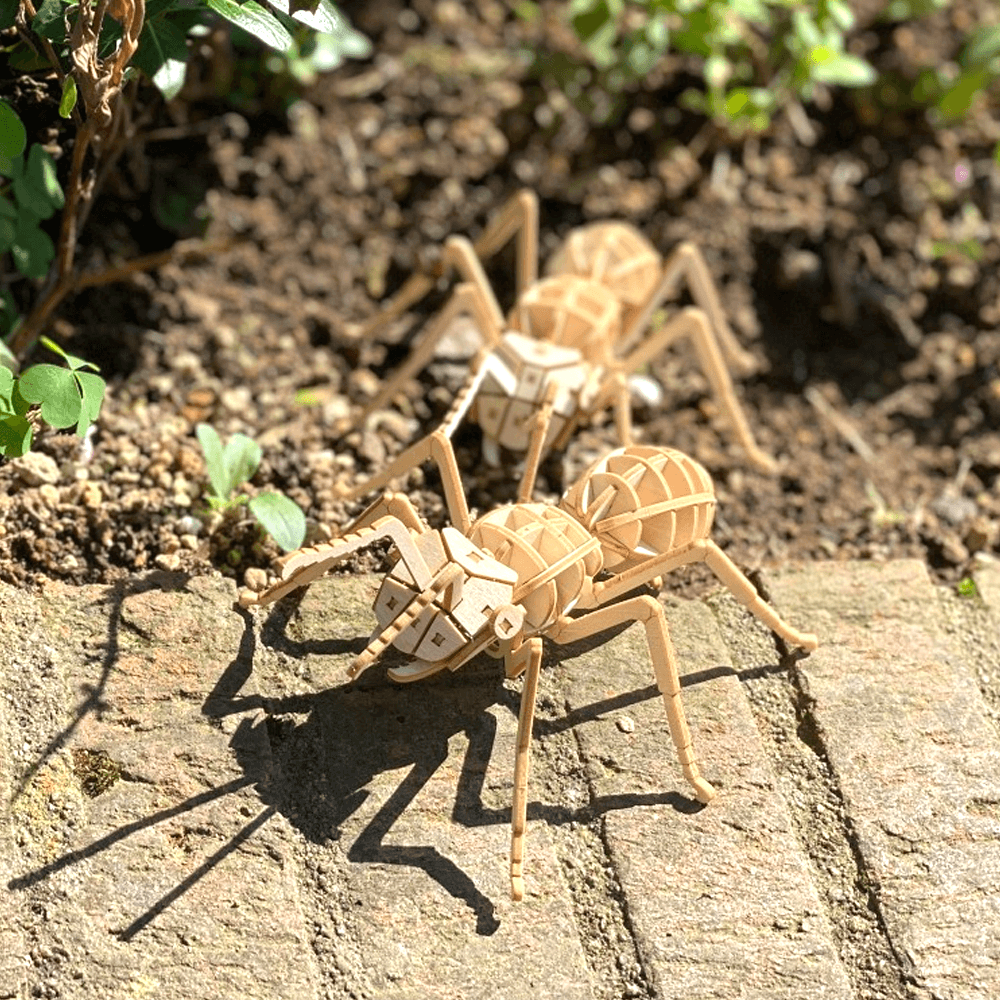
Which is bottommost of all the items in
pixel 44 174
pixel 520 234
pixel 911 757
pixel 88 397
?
pixel 911 757

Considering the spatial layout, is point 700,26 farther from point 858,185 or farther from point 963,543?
point 963,543

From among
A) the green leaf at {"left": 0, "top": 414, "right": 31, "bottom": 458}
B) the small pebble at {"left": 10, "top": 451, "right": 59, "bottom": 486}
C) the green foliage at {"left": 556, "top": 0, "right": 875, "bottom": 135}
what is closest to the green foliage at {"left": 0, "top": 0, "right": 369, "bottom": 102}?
the green leaf at {"left": 0, "top": 414, "right": 31, "bottom": 458}

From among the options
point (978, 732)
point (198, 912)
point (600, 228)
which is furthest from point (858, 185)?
point (198, 912)

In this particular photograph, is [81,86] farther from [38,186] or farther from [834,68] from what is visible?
[834,68]

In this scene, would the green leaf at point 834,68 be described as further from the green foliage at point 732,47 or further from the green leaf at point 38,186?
the green leaf at point 38,186

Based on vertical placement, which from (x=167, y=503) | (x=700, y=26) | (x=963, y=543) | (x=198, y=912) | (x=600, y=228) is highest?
(x=700, y=26)

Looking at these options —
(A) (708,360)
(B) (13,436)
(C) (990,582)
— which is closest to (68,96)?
(B) (13,436)
